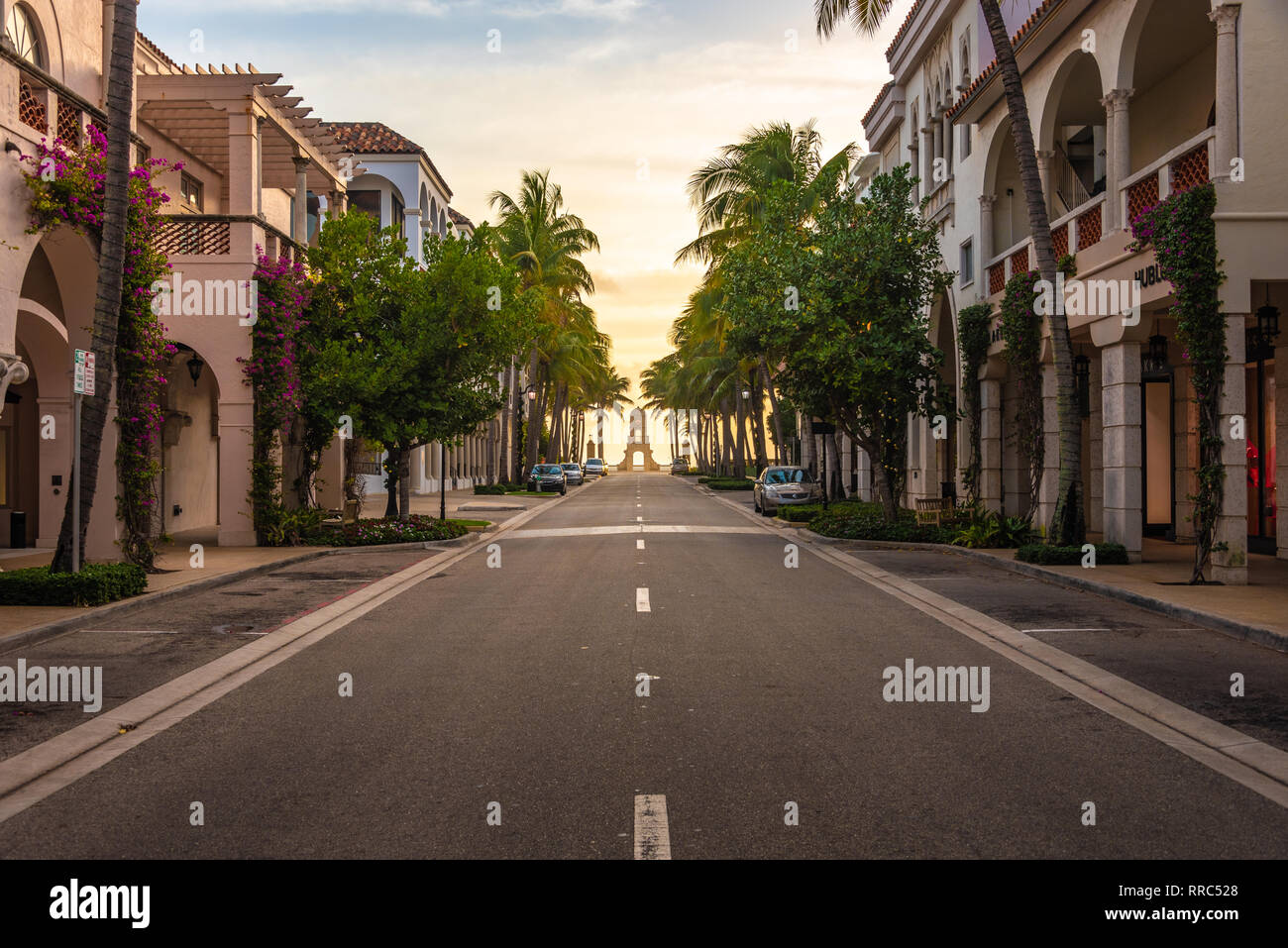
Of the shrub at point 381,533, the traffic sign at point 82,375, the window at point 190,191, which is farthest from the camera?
the window at point 190,191

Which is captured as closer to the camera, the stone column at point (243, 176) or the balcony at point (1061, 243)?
the balcony at point (1061, 243)

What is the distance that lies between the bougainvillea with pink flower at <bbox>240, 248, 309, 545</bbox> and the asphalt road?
10991 millimetres

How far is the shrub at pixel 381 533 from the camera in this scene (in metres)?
22.9

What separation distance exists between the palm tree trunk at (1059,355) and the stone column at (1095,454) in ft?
20.7

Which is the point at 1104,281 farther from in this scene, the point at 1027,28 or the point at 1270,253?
the point at 1027,28

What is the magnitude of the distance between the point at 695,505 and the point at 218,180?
22.0 m

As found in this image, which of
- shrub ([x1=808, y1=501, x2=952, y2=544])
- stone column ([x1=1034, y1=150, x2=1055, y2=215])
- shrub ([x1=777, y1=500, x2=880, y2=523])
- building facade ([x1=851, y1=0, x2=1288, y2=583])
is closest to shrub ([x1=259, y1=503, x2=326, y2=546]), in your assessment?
shrub ([x1=808, y1=501, x2=952, y2=544])

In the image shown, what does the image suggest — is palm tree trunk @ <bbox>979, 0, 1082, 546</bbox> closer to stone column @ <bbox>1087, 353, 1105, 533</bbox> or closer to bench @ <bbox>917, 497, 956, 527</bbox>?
bench @ <bbox>917, 497, 956, 527</bbox>

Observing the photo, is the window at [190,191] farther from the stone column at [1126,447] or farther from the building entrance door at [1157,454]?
the building entrance door at [1157,454]

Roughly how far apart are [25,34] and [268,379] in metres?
7.19

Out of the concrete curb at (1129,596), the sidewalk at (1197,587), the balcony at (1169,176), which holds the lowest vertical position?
the concrete curb at (1129,596)

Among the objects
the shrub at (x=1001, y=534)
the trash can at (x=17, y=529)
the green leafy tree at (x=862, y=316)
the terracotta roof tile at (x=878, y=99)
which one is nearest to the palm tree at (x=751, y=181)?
the terracotta roof tile at (x=878, y=99)

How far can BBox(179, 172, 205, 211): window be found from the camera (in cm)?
2527

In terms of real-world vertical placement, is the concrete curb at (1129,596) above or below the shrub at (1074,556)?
below
